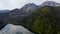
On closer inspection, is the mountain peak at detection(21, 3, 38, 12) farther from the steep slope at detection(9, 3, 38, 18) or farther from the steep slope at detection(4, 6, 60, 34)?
the steep slope at detection(4, 6, 60, 34)

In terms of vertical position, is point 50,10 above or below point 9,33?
above

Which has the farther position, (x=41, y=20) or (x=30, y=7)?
(x=30, y=7)

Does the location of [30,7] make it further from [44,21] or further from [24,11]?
[44,21]

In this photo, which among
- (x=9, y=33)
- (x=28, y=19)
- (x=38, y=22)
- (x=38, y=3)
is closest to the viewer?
(x=9, y=33)

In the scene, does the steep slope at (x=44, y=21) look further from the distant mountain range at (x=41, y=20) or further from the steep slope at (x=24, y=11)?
the steep slope at (x=24, y=11)

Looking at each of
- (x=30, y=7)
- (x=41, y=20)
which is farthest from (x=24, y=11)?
(x=41, y=20)

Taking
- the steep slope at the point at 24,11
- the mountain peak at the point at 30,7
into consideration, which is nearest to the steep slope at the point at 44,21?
the steep slope at the point at 24,11

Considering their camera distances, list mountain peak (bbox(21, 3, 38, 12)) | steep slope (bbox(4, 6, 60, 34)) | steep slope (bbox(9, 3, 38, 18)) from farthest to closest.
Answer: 1. mountain peak (bbox(21, 3, 38, 12))
2. steep slope (bbox(9, 3, 38, 18))
3. steep slope (bbox(4, 6, 60, 34))

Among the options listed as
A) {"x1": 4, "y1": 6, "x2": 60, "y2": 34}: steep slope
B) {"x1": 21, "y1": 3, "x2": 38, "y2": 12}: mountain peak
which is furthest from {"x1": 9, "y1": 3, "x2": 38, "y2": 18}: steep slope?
{"x1": 4, "y1": 6, "x2": 60, "y2": 34}: steep slope

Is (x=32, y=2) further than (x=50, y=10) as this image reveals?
Yes

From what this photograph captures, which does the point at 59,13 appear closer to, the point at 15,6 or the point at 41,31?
the point at 41,31

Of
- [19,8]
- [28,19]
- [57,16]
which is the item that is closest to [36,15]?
[28,19]
